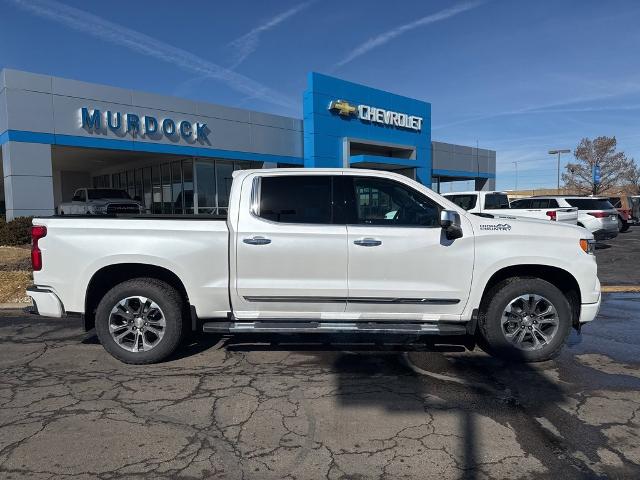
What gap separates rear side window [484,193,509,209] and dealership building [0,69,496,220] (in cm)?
904

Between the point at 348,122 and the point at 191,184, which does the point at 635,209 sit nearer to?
the point at 348,122

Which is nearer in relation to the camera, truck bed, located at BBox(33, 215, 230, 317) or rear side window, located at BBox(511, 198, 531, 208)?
truck bed, located at BBox(33, 215, 230, 317)

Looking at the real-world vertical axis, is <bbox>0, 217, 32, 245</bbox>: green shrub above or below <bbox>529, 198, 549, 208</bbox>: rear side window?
below

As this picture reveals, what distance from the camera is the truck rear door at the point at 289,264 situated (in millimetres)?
4723

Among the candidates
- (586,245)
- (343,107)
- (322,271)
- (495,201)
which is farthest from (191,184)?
(586,245)

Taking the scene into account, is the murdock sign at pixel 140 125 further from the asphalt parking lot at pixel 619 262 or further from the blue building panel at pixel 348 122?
the asphalt parking lot at pixel 619 262

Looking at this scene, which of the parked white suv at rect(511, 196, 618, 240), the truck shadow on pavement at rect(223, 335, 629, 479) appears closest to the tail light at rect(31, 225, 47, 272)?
the truck shadow on pavement at rect(223, 335, 629, 479)

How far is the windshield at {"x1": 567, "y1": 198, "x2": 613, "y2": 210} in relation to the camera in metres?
17.1

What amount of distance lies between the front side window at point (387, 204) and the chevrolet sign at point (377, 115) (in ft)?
63.0

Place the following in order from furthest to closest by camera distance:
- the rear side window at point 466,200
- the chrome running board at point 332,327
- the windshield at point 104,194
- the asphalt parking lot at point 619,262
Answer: the windshield at point 104,194, the rear side window at point 466,200, the asphalt parking lot at point 619,262, the chrome running board at point 332,327

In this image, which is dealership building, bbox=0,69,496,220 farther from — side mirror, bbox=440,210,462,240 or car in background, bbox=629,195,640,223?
side mirror, bbox=440,210,462,240

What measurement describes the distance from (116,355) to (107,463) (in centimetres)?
197

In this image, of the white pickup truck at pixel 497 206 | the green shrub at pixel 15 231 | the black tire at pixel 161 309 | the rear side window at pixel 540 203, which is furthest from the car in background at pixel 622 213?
the green shrub at pixel 15 231

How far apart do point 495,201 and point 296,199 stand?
1267cm
